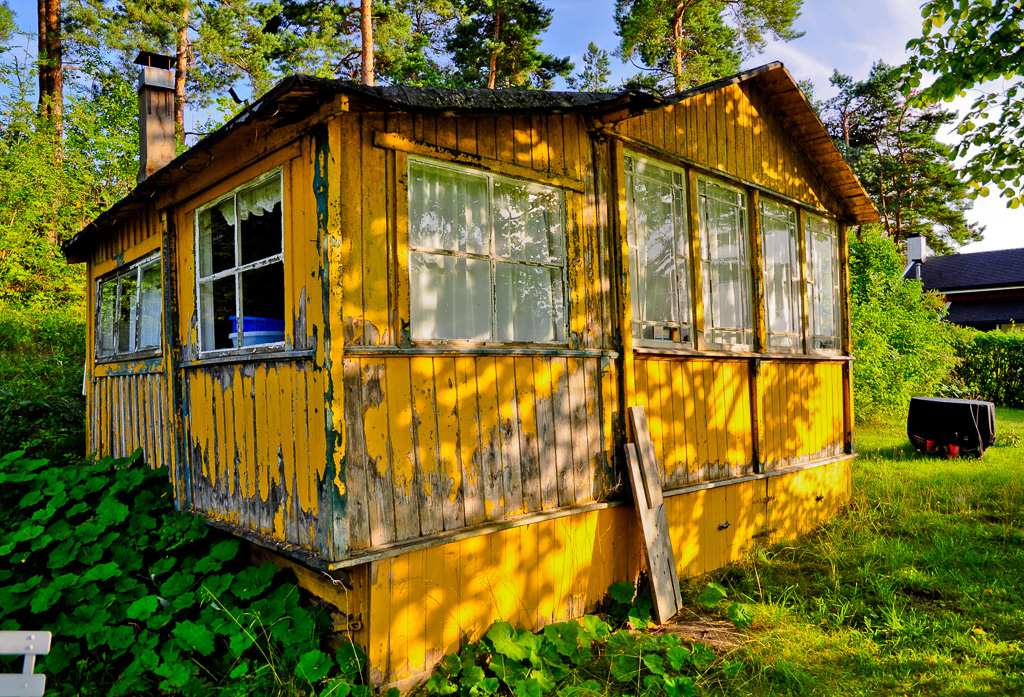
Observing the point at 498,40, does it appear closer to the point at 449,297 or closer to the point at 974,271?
the point at 449,297

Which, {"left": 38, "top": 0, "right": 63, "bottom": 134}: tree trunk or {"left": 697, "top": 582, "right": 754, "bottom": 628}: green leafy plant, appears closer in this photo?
{"left": 697, "top": 582, "right": 754, "bottom": 628}: green leafy plant

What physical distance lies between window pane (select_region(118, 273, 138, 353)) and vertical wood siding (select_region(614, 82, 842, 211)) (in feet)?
16.6

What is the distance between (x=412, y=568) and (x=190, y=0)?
18.0 m

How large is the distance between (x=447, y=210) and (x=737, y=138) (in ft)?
12.8

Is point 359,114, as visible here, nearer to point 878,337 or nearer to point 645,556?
point 645,556

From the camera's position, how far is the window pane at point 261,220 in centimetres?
416

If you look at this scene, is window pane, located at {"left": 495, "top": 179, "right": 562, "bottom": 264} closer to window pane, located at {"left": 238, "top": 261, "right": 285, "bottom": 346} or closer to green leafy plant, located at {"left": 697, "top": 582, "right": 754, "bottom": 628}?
window pane, located at {"left": 238, "top": 261, "right": 285, "bottom": 346}

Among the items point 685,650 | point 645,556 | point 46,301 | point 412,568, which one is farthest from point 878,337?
point 46,301

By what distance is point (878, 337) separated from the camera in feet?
44.9

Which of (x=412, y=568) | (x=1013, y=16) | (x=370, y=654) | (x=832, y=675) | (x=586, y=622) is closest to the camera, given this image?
(x=370, y=654)

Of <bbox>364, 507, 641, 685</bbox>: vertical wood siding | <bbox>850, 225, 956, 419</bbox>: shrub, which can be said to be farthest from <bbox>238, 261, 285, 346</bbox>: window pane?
<bbox>850, 225, 956, 419</bbox>: shrub

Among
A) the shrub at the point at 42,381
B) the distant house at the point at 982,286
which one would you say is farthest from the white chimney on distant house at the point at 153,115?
the distant house at the point at 982,286

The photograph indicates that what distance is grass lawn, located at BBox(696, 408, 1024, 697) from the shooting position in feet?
12.8

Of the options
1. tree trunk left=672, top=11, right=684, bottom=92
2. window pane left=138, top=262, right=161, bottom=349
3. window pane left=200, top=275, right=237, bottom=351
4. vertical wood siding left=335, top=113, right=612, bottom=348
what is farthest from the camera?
tree trunk left=672, top=11, right=684, bottom=92
